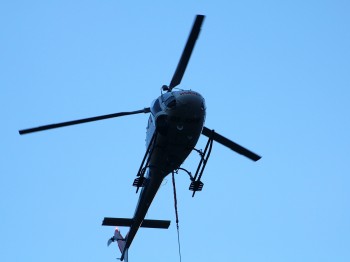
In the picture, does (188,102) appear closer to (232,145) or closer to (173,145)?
(173,145)

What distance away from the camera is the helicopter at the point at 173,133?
51.1 ft

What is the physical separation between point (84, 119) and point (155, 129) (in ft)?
7.15

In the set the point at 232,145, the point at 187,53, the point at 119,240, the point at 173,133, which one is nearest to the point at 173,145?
the point at 173,133

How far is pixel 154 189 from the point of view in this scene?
1866cm

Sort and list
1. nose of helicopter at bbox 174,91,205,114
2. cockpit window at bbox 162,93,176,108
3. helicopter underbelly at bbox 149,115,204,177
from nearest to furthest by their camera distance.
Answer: nose of helicopter at bbox 174,91,205,114 → cockpit window at bbox 162,93,176,108 → helicopter underbelly at bbox 149,115,204,177

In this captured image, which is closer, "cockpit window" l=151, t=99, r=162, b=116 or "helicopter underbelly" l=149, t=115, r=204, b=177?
"helicopter underbelly" l=149, t=115, r=204, b=177

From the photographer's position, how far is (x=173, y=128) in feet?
52.1

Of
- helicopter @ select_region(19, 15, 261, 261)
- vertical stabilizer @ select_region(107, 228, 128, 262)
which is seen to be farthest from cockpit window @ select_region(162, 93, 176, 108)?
vertical stabilizer @ select_region(107, 228, 128, 262)

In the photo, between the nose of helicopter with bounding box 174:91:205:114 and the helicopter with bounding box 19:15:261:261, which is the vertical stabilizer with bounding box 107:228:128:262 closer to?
the helicopter with bounding box 19:15:261:261

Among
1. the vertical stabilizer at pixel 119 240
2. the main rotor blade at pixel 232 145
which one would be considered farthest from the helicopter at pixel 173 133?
the vertical stabilizer at pixel 119 240

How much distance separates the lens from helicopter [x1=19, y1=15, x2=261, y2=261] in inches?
613

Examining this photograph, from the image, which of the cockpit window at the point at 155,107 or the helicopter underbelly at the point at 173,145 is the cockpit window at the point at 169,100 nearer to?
the cockpit window at the point at 155,107

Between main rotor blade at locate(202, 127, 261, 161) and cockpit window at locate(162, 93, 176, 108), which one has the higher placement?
cockpit window at locate(162, 93, 176, 108)

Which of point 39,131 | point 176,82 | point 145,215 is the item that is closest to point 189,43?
point 176,82
